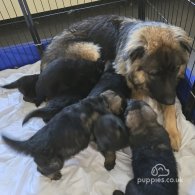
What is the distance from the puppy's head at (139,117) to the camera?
5.40 ft

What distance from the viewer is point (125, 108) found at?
180 cm

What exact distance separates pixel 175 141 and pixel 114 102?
1.70ft

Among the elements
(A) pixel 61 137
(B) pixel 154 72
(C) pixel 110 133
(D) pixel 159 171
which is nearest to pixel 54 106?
(A) pixel 61 137

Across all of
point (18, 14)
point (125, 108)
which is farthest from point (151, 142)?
point (18, 14)

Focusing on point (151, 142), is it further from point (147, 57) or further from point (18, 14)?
point (18, 14)

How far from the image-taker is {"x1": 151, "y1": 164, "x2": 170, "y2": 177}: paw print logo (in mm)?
1432

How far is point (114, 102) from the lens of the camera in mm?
1802

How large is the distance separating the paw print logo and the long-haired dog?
1.92 feet

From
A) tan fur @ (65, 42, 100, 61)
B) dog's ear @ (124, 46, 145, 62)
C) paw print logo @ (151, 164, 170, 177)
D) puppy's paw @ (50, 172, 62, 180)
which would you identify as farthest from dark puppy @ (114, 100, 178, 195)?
tan fur @ (65, 42, 100, 61)

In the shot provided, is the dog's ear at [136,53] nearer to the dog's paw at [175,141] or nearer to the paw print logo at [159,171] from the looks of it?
the dog's paw at [175,141]

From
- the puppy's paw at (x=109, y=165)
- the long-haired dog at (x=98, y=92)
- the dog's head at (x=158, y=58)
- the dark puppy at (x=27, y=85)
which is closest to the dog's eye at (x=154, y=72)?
the dog's head at (x=158, y=58)

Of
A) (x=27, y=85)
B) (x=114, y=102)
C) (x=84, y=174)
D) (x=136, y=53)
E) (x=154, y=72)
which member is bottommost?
(x=84, y=174)

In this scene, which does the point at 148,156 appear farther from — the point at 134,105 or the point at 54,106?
the point at 54,106

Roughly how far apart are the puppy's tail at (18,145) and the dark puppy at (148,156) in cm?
61
